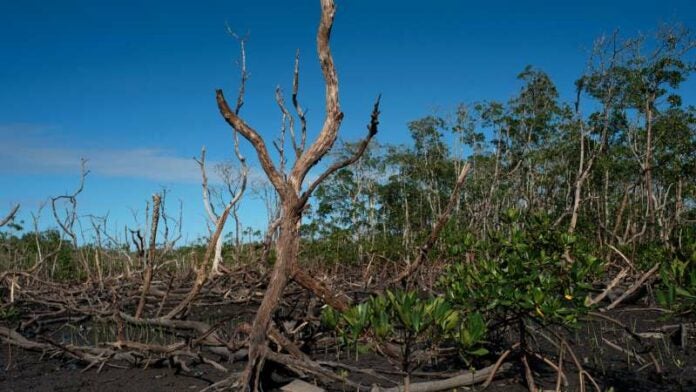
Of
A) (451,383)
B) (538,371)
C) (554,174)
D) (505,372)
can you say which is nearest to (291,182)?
(451,383)

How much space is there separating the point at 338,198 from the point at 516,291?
102ft

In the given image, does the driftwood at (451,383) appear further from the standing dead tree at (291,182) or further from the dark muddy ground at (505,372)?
the standing dead tree at (291,182)

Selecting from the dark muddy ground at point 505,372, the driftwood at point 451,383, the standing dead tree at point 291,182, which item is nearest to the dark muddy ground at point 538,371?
the dark muddy ground at point 505,372

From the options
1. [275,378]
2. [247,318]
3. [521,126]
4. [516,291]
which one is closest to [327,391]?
[275,378]

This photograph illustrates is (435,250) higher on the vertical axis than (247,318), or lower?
higher

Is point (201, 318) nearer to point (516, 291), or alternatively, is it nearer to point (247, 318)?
point (247, 318)

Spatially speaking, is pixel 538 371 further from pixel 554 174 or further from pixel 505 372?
pixel 554 174

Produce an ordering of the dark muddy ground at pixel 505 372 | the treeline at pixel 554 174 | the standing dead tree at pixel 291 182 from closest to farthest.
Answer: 1. the standing dead tree at pixel 291 182
2. the dark muddy ground at pixel 505 372
3. the treeline at pixel 554 174

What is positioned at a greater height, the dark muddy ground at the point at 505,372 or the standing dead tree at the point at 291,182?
the standing dead tree at the point at 291,182

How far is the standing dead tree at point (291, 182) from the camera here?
3729 mm

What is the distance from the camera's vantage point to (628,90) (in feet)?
68.8

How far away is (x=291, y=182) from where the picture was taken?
393cm

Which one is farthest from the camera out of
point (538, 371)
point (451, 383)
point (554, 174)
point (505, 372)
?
point (554, 174)

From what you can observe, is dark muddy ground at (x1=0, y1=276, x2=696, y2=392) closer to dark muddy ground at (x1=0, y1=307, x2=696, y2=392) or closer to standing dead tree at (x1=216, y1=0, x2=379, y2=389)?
dark muddy ground at (x1=0, y1=307, x2=696, y2=392)
